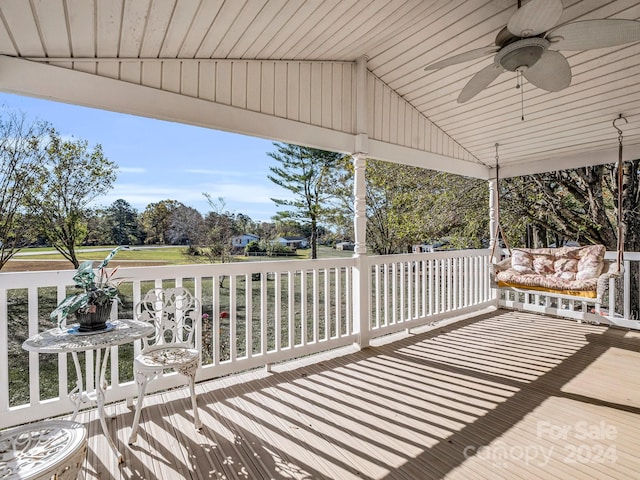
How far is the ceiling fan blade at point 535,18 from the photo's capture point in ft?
5.63

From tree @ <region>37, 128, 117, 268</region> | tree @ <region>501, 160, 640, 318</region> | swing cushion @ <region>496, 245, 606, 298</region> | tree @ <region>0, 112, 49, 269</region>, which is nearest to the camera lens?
swing cushion @ <region>496, 245, 606, 298</region>

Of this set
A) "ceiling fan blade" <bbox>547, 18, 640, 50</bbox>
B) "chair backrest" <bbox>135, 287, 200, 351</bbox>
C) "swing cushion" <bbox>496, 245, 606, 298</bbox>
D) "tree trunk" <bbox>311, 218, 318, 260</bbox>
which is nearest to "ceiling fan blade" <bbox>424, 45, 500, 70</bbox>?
"ceiling fan blade" <bbox>547, 18, 640, 50</bbox>

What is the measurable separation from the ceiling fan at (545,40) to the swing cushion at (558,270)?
2.36 meters

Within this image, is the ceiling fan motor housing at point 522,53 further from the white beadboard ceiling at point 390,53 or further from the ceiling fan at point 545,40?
the white beadboard ceiling at point 390,53

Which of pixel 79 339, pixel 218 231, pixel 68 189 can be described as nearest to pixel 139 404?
pixel 79 339

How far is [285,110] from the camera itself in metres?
3.27

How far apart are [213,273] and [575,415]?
2.81 m

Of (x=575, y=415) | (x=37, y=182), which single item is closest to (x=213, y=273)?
(x=575, y=415)

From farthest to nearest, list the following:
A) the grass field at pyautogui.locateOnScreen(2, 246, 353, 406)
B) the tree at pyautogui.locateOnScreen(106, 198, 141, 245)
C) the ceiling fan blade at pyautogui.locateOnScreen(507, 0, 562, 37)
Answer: the tree at pyautogui.locateOnScreen(106, 198, 141, 245) < the grass field at pyautogui.locateOnScreen(2, 246, 353, 406) < the ceiling fan blade at pyautogui.locateOnScreen(507, 0, 562, 37)

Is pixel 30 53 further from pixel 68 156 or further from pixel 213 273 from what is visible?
pixel 68 156

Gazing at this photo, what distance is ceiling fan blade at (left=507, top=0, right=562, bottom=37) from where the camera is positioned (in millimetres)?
1715

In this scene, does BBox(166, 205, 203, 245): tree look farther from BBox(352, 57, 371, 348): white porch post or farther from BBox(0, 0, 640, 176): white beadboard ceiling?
BBox(0, 0, 640, 176): white beadboard ceiling

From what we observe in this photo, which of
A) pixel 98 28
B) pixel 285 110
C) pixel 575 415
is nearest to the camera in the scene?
pixel 98 28

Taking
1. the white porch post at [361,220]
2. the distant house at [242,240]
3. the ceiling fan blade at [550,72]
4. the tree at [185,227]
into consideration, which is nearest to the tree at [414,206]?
the distant house at [242,240]
